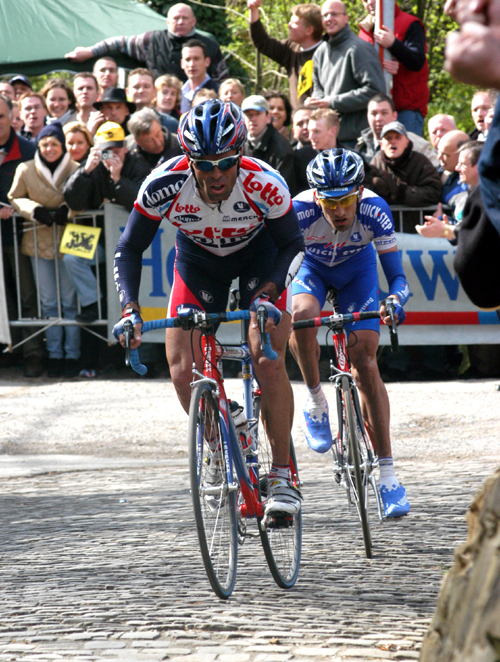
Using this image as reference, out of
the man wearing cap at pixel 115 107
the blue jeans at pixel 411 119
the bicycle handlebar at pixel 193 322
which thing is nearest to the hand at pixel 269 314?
the bicycle handlebar at pixel 193 322

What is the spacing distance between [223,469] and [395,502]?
158 centimetres

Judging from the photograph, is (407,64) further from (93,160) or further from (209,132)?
(209,132)

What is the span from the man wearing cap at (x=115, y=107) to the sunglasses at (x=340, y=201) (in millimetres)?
5404

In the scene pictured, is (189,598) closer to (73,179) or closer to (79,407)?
(79,407)

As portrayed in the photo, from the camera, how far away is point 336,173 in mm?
5449

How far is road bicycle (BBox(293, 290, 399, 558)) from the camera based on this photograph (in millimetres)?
5020

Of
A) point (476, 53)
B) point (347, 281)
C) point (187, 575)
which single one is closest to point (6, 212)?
point (347, 281)

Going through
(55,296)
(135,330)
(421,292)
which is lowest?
(55,296)

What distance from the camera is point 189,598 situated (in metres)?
4.16

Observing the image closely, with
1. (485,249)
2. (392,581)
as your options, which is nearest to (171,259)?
(392,581)

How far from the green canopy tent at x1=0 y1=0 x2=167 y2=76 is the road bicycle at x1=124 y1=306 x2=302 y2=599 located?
10659 mm

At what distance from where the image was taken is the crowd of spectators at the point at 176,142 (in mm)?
9531

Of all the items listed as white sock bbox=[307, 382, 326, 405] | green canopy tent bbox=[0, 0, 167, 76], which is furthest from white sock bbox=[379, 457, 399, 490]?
green canopy tent bbox=[0, 0, 167, 76]

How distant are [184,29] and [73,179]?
3.26 metres
